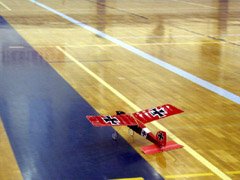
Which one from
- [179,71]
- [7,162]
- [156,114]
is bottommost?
[179,71]

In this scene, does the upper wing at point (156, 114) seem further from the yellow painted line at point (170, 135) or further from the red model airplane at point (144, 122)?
the yellow painted line at point (170, 135)

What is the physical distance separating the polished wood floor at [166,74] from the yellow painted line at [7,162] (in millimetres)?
240

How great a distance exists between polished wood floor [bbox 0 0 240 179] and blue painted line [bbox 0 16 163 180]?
61 centimetres

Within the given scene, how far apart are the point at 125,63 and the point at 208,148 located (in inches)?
546

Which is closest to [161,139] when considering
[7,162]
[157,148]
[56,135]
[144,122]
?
[157,148]

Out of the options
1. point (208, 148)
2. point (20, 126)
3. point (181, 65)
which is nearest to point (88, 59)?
point (181, 65)

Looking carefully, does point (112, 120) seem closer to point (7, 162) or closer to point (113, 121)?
point (113, 121)

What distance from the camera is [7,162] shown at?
17.0m

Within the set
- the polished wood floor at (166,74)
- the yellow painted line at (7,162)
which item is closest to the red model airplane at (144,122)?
the polished wood floor at (166,74)

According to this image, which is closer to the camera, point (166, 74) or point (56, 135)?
point (56, 135)

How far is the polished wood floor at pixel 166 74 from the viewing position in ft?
58.9

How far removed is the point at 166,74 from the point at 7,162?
13.4 m

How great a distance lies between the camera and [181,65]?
103 feet

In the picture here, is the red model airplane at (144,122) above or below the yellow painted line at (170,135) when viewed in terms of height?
above
